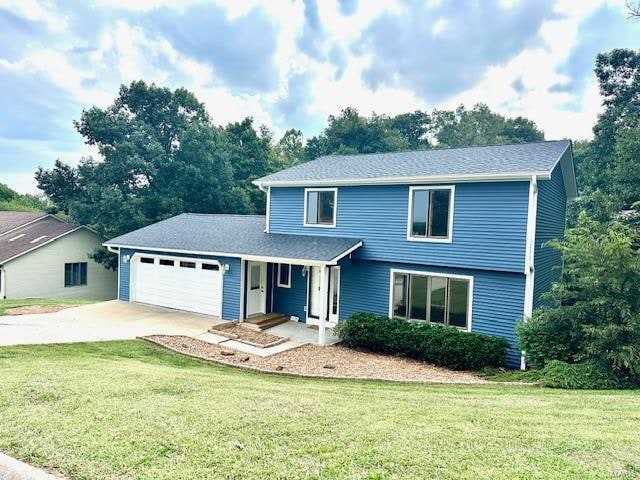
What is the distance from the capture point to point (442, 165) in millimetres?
13031

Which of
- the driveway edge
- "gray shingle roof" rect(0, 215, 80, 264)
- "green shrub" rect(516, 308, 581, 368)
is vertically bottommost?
"green shrub" rect(516, 308, 581, 368)

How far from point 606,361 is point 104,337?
41.2 ft

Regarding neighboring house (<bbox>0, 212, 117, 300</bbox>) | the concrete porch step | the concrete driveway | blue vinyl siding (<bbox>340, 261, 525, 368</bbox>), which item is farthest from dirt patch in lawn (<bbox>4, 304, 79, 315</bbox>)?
blue vinyl siding (<bbox>340, 261, 525, 368</bbox>)

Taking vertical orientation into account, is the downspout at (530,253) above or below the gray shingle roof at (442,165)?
below

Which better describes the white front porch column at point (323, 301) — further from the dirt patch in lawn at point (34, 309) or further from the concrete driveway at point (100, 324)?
the dirt patch in lawn at point (34, 309)

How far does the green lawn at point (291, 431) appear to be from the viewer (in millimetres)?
3672

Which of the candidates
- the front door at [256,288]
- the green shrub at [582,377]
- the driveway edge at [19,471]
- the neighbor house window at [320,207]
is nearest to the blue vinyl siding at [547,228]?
the green shrub at [582,377]

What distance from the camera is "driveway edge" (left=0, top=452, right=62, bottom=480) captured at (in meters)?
3.52

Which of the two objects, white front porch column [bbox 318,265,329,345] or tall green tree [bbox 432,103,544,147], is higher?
tall green tree [bbox 432,103,544,147]

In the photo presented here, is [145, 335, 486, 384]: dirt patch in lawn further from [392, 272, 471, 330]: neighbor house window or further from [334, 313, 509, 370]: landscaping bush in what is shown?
[392, 272, 471, 330]: neighbor house window

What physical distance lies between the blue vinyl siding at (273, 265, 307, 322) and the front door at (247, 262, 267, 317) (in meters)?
0.52

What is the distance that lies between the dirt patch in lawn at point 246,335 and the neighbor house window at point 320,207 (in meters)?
4.26

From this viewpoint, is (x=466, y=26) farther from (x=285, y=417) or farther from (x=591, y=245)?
(x=285, y=417)

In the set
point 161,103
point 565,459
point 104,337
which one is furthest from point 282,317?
point 161,103
